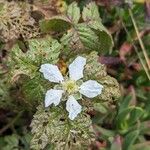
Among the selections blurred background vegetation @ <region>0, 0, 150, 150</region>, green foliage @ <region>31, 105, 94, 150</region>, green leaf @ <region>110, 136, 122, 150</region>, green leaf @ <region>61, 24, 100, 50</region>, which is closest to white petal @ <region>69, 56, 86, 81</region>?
green foliage @ <region>31, 105, 94, 150</region>

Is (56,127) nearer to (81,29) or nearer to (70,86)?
(70,86)

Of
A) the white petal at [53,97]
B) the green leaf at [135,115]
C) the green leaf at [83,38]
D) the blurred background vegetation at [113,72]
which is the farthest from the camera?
the green leaf at [135,115]

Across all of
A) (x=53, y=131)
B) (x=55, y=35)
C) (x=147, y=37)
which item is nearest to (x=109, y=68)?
(x=147, y=37)

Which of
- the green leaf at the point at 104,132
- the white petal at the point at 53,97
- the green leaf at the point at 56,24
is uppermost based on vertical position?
the green leaf at the point at 56,24

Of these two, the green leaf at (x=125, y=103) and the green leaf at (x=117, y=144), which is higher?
the green leaf at (x=125, y=103)

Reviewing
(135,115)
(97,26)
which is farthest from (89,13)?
(135,115)

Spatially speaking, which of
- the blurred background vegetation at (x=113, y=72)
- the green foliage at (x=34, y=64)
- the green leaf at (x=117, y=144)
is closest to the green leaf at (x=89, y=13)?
the blurred background vegetation at (x=113, y=72)

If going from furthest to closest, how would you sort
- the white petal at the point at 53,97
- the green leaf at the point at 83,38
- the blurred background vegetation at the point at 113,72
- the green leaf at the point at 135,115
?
the green leaf at the point at 135,115 < the blurred background vegetation at the point at 113,72 < the green leaf at the point at 83,38 < the white petal at the point at 53,97

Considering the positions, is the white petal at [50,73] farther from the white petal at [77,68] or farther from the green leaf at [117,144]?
the green leaf at [117,144]

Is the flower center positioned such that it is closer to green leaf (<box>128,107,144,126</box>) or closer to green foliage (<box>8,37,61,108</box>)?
green foliage (<box>8,37,61,108</box>)
